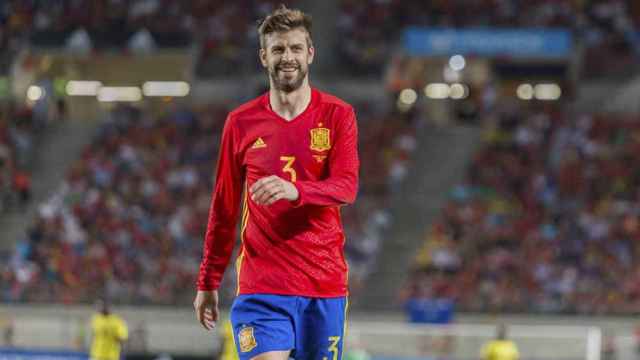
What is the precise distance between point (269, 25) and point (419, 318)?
1889cm

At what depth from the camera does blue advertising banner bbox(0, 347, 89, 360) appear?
74.6ft

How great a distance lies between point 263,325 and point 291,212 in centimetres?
51

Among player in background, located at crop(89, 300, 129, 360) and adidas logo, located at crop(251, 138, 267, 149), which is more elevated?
adidas logo, located at crop(251, 138, 267, 149)

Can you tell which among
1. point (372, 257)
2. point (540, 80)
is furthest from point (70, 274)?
point (540, 80)

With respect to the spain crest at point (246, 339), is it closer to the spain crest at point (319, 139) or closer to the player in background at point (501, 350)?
the spain crest at point (319, 139)

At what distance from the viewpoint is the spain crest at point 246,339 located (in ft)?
19.5

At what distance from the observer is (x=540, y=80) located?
114 feet

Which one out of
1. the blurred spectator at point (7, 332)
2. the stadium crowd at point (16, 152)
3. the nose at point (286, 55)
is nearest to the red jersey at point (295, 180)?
the nose at point (286, 55)

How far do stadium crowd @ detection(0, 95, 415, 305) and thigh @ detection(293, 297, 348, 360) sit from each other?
1941 cm

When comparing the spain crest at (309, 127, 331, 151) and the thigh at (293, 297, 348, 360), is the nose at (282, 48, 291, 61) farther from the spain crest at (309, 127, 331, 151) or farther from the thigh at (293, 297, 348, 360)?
the thigh at (293, 297, 348, 360)


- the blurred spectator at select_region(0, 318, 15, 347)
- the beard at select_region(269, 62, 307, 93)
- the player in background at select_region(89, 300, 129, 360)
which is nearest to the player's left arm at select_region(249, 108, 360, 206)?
the beard at select_region(269, 62, 307, 93)

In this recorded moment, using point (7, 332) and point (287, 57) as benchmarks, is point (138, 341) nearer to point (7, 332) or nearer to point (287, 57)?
point (7, 332)

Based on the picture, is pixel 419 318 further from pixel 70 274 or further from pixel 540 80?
pixel 540 80

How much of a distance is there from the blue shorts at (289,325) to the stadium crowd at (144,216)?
63.7ft
